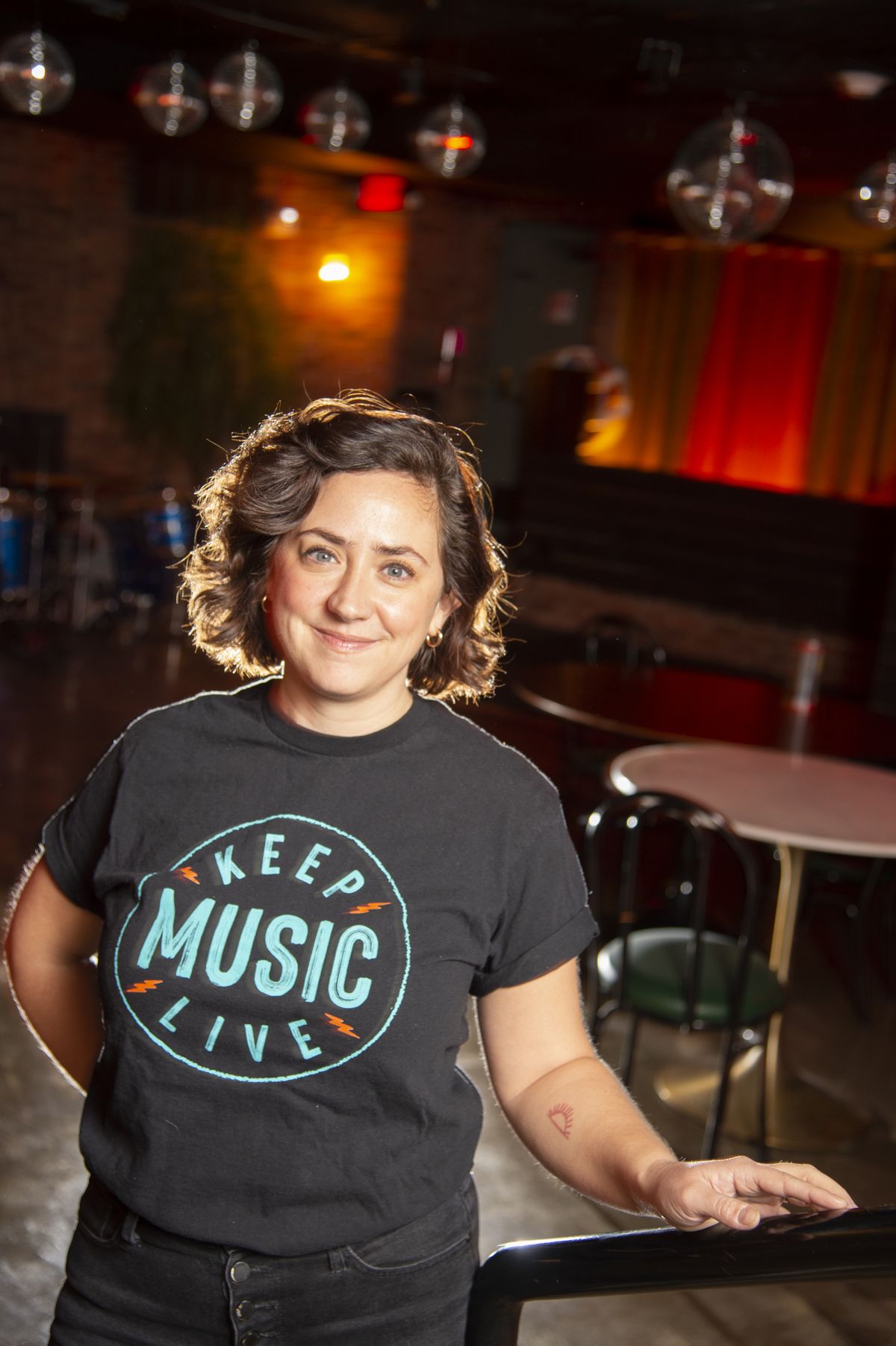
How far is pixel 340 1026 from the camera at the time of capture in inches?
40.7

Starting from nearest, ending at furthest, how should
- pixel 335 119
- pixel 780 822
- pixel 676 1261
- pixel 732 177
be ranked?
pixel 676 1261, pixel 780 822, pixel 732 177, pixel 335 119

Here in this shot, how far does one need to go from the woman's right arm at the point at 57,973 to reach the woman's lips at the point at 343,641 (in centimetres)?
36

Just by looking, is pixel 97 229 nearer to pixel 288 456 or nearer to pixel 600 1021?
pixel 600 1021

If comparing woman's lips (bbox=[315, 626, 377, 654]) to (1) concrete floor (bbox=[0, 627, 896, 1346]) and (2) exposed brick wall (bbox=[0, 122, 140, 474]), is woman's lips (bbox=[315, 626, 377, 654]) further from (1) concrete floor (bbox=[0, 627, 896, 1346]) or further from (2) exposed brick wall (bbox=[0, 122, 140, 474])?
(2) exposed brick wall (bbox=[0, 122, 140, 474])

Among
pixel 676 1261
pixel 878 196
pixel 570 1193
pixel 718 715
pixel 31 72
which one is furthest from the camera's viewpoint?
pixel 718 715

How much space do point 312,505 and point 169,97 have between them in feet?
9.66

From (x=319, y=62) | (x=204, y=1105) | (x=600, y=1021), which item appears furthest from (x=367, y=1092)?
(x=319, y=62)

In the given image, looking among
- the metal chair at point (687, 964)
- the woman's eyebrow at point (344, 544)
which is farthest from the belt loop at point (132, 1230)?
the metal chair at point (687, 964)

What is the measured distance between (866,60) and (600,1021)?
11.8 feet

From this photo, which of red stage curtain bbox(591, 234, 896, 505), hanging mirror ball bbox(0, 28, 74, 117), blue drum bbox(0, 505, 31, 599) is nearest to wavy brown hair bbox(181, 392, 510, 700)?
hanging mirror ball bbox(0, 28, 74, 117)

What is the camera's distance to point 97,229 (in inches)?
317

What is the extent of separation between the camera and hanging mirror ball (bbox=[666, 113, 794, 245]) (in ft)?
10.3

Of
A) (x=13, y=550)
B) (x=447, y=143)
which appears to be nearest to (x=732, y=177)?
(x=447, y=143)

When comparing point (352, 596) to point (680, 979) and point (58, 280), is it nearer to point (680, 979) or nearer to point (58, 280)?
point (680, 979)
